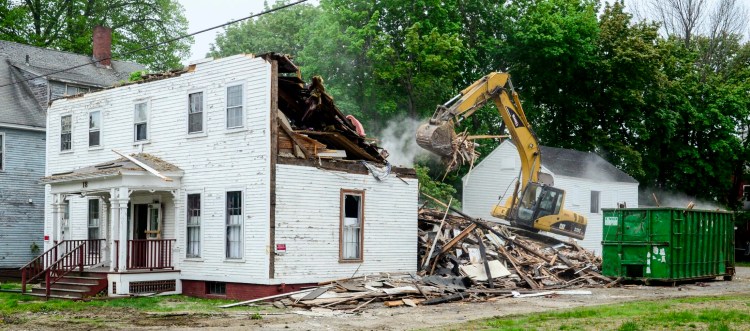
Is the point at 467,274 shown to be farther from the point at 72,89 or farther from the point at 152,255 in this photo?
the point at 72,89

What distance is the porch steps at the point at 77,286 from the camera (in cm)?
2281

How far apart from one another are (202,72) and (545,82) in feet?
104

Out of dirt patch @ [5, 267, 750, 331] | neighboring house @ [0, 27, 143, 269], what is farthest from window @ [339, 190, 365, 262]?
neighboring house @ [0, 27, 143, 269]

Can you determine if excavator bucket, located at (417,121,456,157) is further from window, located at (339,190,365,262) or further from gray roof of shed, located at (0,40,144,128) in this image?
gray roof of shed, located at (0,40,144,128)

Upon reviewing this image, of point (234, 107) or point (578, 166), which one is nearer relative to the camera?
point (234, 107)

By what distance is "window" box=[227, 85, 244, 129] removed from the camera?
22391mm

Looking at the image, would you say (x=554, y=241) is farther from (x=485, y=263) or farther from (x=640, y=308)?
(x=640, y=308)

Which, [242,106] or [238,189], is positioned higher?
[242,106]

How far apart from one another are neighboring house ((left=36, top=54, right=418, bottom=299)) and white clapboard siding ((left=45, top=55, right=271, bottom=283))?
0.12 ft

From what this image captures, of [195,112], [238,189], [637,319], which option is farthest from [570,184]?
[637,319]

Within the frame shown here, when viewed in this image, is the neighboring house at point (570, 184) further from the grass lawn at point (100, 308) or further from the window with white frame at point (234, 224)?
the grass lawn at point (100, 308)

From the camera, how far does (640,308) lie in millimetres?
17906

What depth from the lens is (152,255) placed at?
77.5 ft

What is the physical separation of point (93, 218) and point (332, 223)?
8868 mm
